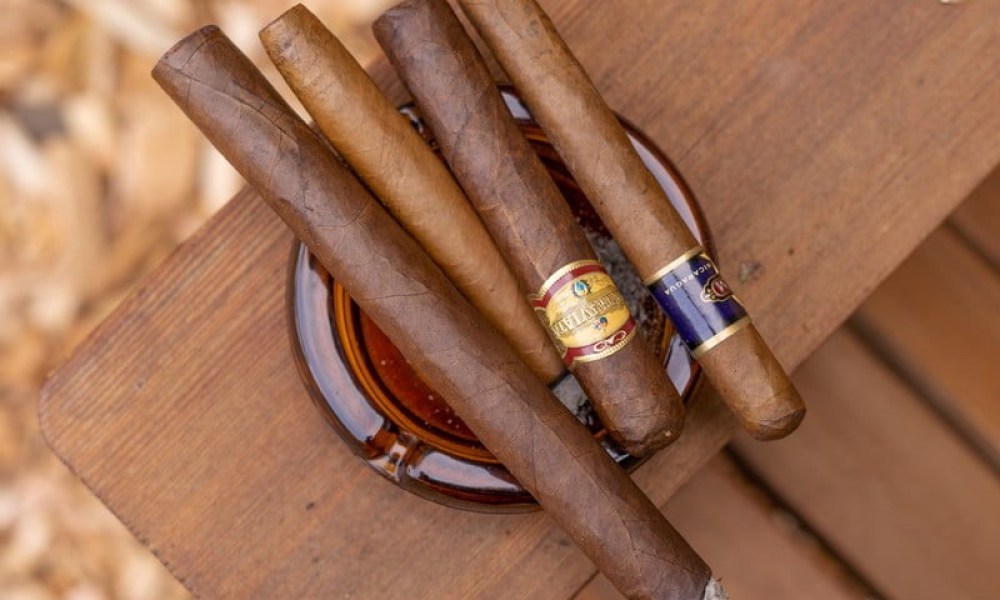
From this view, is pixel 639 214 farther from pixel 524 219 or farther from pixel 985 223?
pixel 985 223

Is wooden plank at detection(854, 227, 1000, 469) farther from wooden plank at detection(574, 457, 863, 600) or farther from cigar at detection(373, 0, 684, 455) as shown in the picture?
cigar at detection(373, 0, 684, 455)

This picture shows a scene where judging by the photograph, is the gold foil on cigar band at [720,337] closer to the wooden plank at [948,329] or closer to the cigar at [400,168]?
the cigar at [400,168]

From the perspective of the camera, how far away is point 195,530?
124cm

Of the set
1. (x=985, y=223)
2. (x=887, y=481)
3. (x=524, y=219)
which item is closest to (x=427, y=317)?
(x=524, y=219)

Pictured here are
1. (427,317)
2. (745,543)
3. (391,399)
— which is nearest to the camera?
(427,317)

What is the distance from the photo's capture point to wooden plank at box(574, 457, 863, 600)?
57.6 inches

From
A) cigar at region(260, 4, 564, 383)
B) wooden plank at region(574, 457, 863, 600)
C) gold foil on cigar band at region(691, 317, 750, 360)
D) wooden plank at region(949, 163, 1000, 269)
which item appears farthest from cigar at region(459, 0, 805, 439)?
wooden plank at region(949, 163, 1000, 269)

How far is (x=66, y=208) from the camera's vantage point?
191 centimetres

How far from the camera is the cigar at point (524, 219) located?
3.38 feet

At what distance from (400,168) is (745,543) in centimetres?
82

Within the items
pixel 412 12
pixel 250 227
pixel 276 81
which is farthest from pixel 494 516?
pixel 276 81

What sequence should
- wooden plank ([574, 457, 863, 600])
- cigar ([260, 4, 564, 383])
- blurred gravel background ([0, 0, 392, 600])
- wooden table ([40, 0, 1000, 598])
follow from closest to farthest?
cigar ([260, 4, 564, 383]), wooden table ([40, 0, 1000, 598]), wooden plank ([574, 457, 863, 600]), blurred gravel background ([0, 0, 392, 600])

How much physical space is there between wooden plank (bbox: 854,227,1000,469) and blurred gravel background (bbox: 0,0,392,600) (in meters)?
1.20

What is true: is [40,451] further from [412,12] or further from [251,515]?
[412,12]
